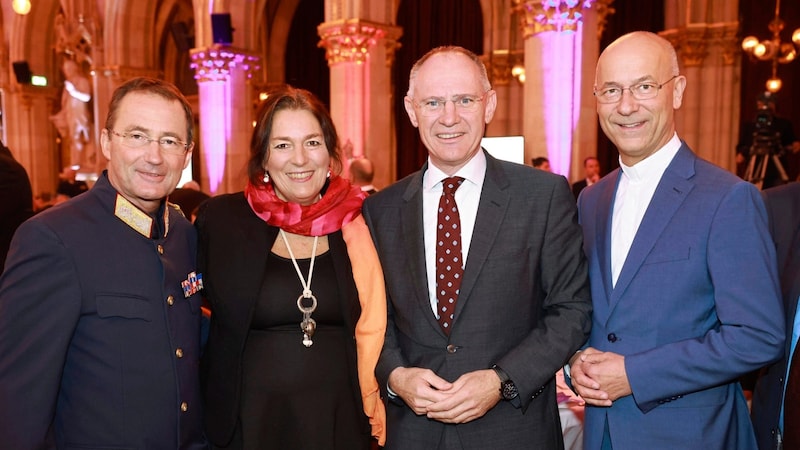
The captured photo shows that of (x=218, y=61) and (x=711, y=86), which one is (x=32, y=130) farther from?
(x=711, y=86)

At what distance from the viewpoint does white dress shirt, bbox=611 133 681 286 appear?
190cm

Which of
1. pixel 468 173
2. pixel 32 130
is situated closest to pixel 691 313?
pixel 468 173

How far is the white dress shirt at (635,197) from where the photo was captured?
6.25 ft

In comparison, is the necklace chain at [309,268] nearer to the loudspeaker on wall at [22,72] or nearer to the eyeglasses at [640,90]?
the eyeglasses at [640,90]

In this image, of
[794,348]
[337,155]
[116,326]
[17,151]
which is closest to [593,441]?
[794,348]

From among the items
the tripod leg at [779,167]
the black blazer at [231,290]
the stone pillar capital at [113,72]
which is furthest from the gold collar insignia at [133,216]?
the stone pillar capital at [113,72]

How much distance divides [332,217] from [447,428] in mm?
818

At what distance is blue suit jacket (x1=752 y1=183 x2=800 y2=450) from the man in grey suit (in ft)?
1.97

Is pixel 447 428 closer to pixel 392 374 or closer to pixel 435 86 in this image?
pixel 392 374

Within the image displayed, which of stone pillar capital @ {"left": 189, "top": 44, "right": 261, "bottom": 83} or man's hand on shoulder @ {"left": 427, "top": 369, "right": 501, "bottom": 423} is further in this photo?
stone pillar capital @ {"left": 189, "top": 44, "right": 261, "bottom": 83}

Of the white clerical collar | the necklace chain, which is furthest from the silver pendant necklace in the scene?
the white clerical collar

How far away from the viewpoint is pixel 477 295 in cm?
188

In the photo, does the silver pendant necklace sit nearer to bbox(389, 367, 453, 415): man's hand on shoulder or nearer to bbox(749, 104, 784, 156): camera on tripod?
bbox(389, 367, 453, 415): man's hand on shoulder

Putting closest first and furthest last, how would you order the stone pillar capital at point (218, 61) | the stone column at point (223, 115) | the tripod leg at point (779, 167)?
the tripod leg at point (779, 167) < the stone pillar capital at point (218, 61) < the stone column at point (223, 115)
